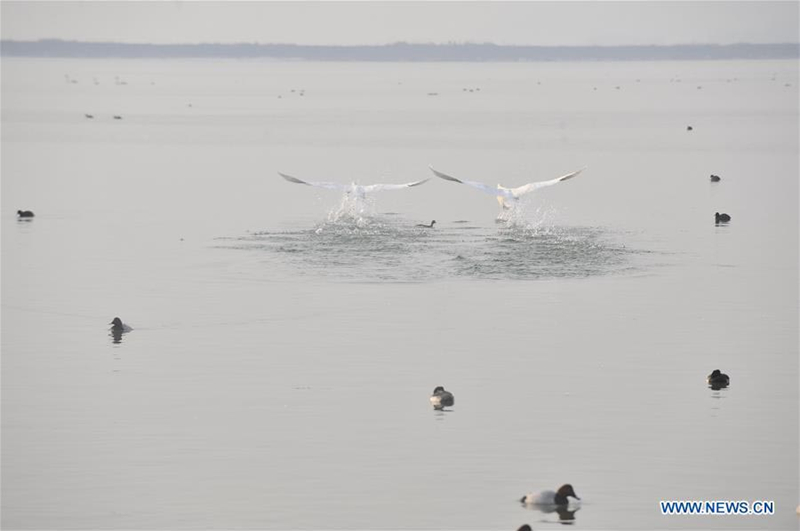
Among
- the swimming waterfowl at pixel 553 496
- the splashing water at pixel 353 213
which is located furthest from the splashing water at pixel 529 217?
the swimming waterfowl at pixel 553 496

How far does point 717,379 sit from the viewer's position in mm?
22172

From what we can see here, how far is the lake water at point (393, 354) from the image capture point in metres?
17.4

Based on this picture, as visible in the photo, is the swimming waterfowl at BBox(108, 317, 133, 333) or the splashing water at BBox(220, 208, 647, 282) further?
the splashing water at BBox(220, 208, 647, 282)

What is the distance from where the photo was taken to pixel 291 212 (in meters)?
43.6

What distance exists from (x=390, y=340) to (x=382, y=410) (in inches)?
183

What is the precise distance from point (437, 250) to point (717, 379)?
1282 cm

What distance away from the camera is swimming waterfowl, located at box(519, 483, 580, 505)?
16.6m

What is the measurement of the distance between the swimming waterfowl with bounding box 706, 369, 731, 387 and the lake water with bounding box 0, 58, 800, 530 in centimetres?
17

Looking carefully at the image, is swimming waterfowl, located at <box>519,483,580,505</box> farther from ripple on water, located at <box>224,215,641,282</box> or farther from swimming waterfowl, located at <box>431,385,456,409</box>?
ripple on water, located at <box>224,215,641,282</box>

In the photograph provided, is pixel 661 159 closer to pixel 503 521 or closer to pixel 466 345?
pixel 466 345

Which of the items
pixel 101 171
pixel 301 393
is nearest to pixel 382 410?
pixel 301 393

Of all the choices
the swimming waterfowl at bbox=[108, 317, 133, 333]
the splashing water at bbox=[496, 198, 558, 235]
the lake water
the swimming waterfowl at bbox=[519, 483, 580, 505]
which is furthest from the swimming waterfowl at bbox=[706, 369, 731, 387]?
the splashing water at bbox=[496, 198, 558, 235]

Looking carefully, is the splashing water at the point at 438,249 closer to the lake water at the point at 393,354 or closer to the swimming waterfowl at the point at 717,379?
the lake water at the point at 393,354

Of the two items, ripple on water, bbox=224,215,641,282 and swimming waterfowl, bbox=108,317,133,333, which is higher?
ripple on water, bbox=224,215,641,282
